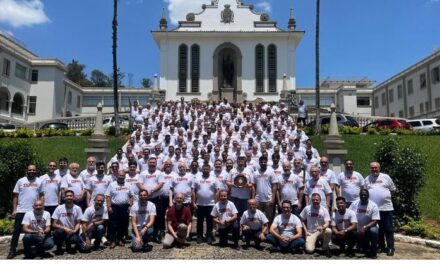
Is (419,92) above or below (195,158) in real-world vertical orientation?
above

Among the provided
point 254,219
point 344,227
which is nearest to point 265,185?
point 254,219

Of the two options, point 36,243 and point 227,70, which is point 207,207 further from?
point 227,70

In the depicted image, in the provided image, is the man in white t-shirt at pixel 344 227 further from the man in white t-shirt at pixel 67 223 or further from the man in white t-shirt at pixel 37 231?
the man in white t-shirt at pixel 37 231

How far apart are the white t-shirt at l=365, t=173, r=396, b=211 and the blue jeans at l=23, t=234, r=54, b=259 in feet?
22.3

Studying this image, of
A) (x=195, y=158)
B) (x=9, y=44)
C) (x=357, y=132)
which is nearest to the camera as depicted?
(x=195, y=158)

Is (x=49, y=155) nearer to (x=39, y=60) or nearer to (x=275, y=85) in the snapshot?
(x=275, y=85)

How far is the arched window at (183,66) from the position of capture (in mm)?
40688

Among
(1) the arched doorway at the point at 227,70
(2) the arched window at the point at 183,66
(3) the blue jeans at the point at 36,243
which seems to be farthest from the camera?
(2) the arched window at the point at 183,66

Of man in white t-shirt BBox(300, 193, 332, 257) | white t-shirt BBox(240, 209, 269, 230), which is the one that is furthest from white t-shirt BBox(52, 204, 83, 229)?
man in white t-shirt BBox(300, 193, 332, 257)

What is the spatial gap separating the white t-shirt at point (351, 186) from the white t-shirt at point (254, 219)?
1.97m

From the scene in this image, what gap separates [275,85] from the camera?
133ft

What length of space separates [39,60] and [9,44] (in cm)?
357

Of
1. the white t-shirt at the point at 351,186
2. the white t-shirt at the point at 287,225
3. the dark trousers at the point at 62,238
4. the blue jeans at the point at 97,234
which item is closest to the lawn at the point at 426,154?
the white t-shirt at the point at 351,186

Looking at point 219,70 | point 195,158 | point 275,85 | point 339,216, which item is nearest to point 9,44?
point 219,70
